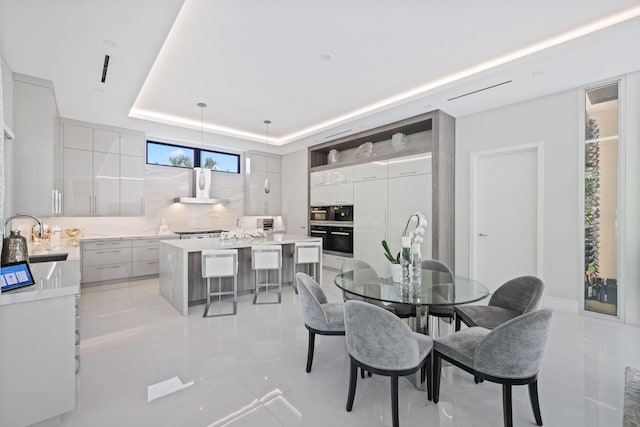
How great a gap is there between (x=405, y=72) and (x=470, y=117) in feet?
5.60

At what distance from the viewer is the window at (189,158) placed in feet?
20.1

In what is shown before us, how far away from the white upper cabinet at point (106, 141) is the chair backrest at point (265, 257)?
3459mm

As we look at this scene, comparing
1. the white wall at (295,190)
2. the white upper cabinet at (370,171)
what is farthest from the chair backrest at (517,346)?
the white wall at (295,190)

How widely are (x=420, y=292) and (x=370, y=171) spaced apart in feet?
12.1

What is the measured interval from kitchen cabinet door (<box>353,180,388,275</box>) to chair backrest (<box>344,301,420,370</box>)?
11.6 feet

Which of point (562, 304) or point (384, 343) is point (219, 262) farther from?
point (562, 304)

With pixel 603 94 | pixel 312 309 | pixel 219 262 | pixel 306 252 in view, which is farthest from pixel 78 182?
pixel 603 94

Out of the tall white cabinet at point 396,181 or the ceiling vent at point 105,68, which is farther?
the tall white cabinet at point 396,181

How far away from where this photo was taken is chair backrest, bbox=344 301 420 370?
5.62 feet

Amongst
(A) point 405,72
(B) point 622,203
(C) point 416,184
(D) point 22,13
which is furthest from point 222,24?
(B) point 622,203

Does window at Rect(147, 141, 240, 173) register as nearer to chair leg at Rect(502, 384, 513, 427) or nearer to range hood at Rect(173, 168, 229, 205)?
range hood at Rect(173, 168, 229, 205)

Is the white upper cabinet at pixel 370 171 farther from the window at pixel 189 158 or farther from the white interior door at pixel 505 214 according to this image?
the window at pixel 189 158

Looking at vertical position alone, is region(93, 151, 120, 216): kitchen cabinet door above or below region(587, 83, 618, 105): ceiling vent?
below

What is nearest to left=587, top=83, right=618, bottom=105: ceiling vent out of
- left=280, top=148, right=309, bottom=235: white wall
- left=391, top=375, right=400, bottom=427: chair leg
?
left=391, top=375, right=400, bottom=427: chair leg
